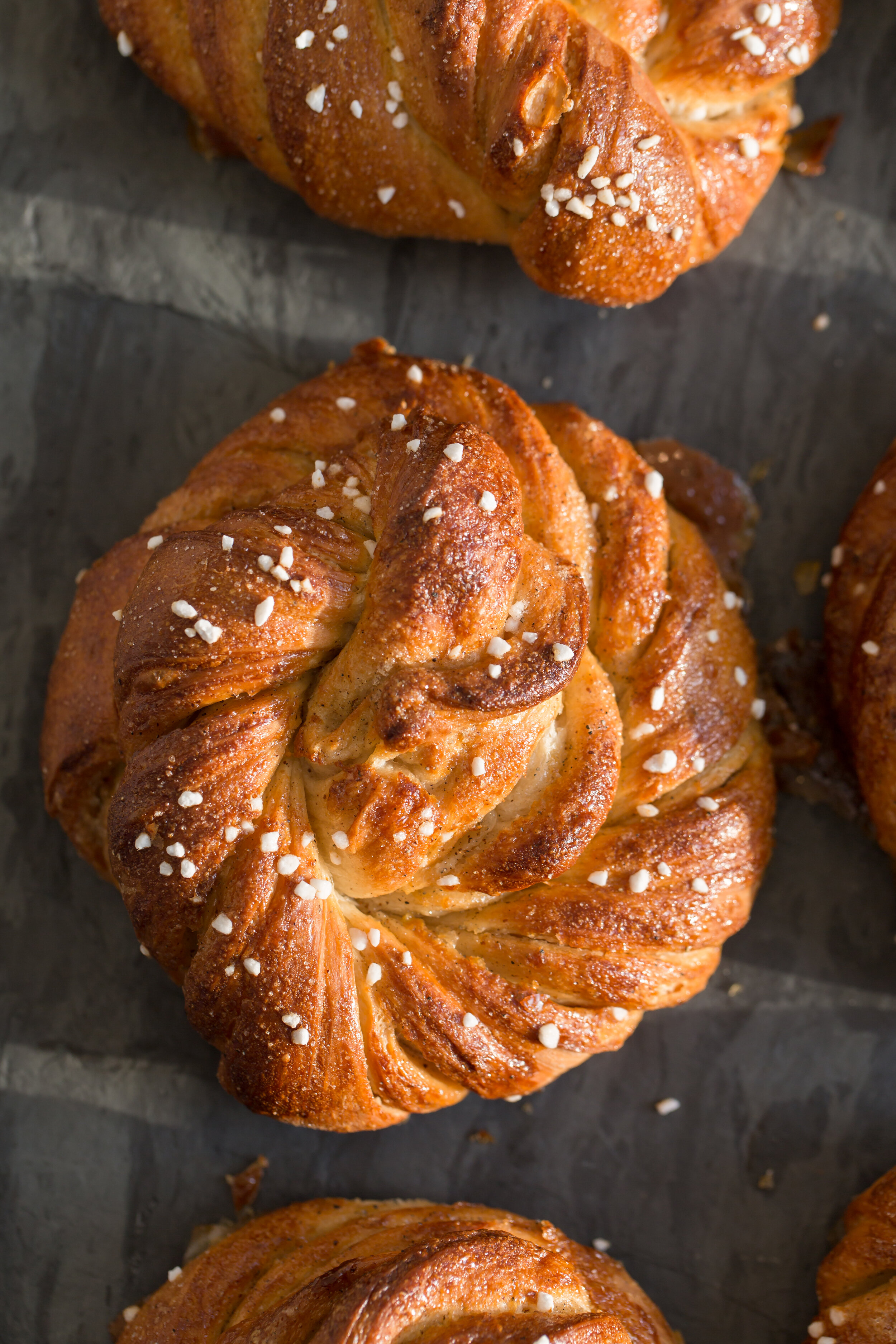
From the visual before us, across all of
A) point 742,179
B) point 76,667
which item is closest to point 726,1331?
point 76,667

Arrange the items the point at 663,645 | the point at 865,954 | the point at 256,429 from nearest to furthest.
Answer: the point at 663,645, the point at 256,429, the point at 865,954

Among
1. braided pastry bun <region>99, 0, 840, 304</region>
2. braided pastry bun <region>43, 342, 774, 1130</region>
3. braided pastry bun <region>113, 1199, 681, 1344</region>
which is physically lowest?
braided pastry bun <region>113, 1199, 681, 1344</region>

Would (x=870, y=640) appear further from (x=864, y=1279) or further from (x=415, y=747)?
(x=864, y=1279)

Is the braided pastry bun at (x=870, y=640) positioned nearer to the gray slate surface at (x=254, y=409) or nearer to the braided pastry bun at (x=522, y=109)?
the gray slate surface at (x=254, y=409)

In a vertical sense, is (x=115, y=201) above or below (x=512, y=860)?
above

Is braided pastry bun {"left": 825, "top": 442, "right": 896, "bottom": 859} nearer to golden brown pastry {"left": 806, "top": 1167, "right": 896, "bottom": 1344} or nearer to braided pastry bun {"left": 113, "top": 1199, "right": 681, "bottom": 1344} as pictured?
golden brown pastry {"left": 806, "top": 1167, "right": 896, "bottom": 1344}

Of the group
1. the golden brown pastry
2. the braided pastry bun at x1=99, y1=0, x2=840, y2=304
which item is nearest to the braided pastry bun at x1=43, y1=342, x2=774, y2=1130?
the braided pastry bun at x1=99, y1=0, x2=840, y2=304

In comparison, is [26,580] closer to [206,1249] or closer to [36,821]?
[36,821]
